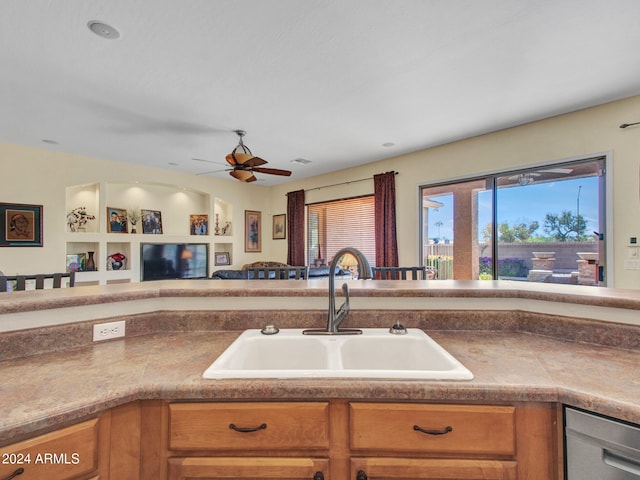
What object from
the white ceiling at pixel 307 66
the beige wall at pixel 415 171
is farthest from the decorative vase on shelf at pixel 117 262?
the white ceiling at pixel 307 66

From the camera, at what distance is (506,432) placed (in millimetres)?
859

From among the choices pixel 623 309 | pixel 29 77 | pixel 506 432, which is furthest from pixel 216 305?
pixel 29 77

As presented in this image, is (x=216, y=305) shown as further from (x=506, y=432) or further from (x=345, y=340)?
(x=506, y=432)

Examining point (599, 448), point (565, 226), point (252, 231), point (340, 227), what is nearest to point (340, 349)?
point (599, 448)

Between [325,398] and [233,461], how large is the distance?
0.30 metres

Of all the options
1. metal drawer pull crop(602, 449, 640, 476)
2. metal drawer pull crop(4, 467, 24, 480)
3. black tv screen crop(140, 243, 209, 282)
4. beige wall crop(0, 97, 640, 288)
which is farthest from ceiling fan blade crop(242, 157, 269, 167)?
metal drawer pull crop(602, 449, 640, 476)

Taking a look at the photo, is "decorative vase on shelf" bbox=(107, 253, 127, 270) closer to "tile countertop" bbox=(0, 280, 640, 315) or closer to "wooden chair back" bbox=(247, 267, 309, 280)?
"wooden chair back" bbox=(247, 267, 309, 280)

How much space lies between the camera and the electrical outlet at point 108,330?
1.28 meters

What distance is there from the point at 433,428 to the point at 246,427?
20.1 inches

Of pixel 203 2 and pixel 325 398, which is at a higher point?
pixel 203 2

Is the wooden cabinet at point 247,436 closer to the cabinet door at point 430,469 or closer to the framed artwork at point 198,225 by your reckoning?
the cabinet door at point 430,469

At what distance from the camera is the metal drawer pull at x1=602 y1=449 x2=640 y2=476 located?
757 mm

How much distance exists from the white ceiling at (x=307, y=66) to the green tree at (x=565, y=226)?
102cm

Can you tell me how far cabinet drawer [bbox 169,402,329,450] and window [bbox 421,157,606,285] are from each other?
3667 millimetres
